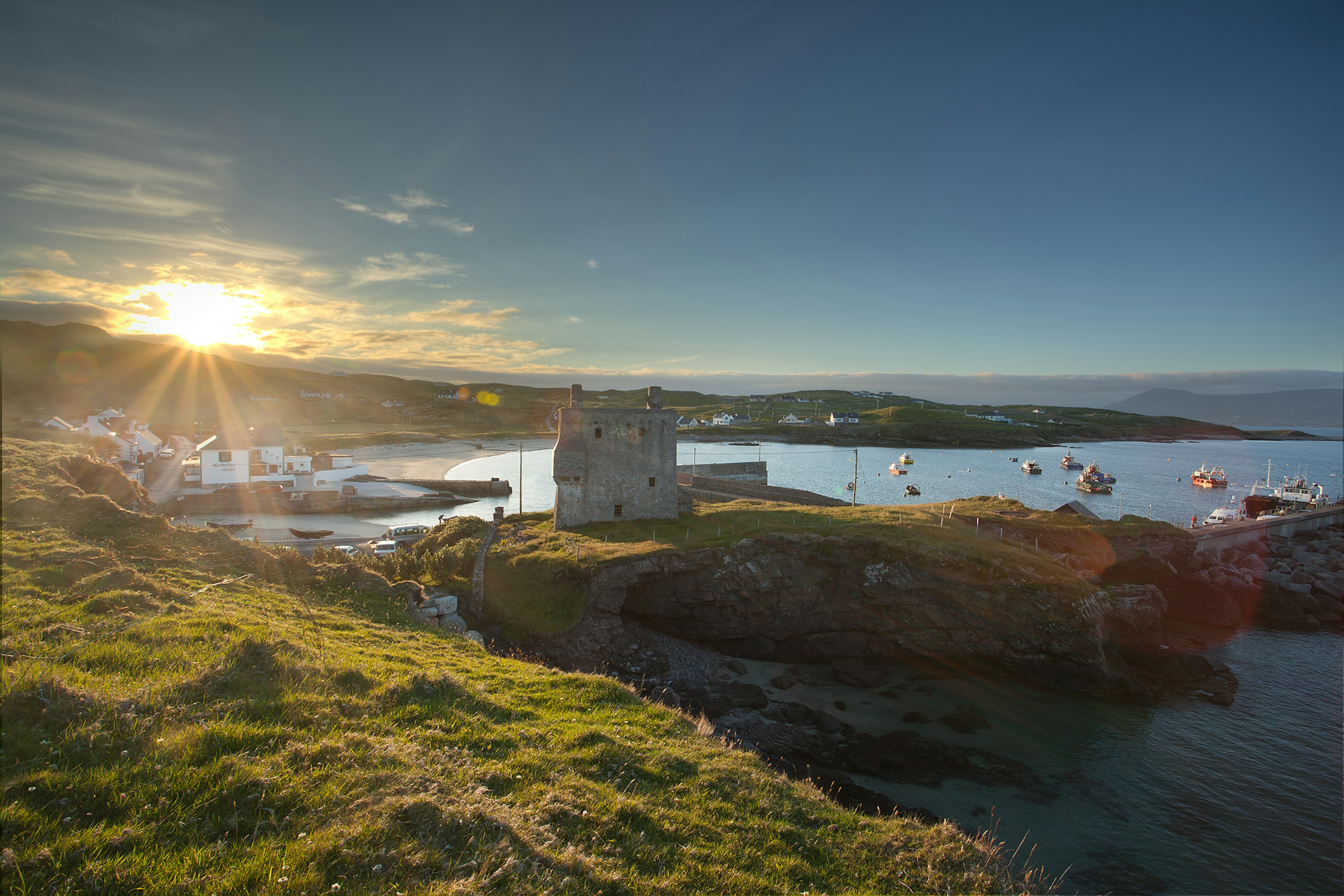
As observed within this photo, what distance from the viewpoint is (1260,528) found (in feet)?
169

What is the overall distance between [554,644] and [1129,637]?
3037cm

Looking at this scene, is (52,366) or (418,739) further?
Result: (418,739)

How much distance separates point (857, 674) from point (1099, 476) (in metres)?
86.9

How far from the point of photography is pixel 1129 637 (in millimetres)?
28219

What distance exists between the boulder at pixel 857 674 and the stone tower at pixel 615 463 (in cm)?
1379

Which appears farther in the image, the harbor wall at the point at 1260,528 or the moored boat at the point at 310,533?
the moored boat at the point at 310,533

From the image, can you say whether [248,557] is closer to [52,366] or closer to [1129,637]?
[52,366]

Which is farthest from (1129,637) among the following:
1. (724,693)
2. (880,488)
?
(880,488)

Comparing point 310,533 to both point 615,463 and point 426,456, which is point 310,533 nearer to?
point 615,463

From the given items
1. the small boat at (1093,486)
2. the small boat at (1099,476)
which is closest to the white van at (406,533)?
the small boat at (1093,486)

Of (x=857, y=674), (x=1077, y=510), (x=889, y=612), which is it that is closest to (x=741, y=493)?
(x=889, y=612)

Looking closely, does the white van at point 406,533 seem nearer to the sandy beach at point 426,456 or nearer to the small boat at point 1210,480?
the sandy beach at point 426,456

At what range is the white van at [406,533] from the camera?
47875 millimetres

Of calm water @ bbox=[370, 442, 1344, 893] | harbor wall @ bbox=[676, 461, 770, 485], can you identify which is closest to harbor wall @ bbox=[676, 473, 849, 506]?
harbor wall @ bbox=[676, 461, 770, 485]
